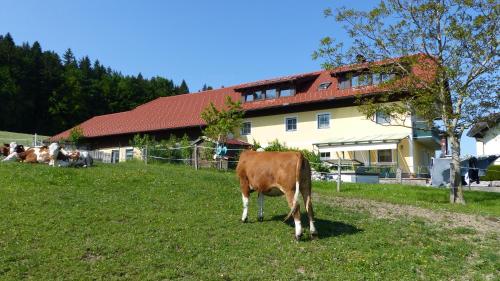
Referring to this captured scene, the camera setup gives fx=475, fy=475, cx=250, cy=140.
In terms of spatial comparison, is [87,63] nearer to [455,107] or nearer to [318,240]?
[455,107]

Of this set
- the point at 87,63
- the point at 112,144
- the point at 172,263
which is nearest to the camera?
the point at 172,263

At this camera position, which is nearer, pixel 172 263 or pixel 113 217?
pixel 172 263

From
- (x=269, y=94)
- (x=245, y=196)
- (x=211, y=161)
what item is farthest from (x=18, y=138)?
(x=245, y=196)

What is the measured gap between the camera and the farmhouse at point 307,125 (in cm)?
3459

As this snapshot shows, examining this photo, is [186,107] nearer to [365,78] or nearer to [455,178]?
[365,78]

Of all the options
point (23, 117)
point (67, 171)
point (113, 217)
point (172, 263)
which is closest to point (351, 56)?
point (67, 171)

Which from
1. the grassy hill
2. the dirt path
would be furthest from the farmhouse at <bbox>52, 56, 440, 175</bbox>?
the dirt path

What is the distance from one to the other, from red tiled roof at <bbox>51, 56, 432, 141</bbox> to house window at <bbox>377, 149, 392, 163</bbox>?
4835 mm

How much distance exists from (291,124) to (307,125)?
1692 millimetres

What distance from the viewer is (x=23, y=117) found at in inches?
3059

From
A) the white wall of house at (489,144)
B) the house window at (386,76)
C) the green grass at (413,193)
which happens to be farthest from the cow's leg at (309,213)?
the white wall of house at (489,144)

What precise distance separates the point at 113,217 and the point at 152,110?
41638 mm

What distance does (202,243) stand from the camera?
374 inches

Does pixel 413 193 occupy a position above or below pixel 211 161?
below
